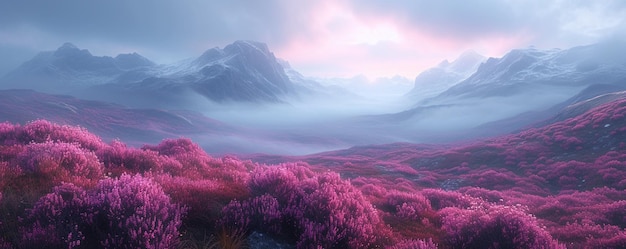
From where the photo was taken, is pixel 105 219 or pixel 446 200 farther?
pixel 446 200

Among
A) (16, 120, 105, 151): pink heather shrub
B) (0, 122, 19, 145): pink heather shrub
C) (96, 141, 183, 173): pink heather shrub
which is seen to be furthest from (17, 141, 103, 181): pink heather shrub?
(0, 122, 19, 145): pink heather shrub

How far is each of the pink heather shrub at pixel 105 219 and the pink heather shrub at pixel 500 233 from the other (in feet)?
21.1

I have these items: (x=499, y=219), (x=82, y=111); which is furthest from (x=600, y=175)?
(x=82, y=111)

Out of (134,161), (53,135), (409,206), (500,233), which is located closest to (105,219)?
(134,161)

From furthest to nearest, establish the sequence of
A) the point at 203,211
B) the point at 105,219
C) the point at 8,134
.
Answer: the point at 8,134
the point at 203,211
the point at 105,219

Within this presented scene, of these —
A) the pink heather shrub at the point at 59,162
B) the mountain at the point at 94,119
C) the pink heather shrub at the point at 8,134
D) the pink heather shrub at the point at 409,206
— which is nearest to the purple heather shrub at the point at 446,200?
the pink heather shrub at the point at 409,206

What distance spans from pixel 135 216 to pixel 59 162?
15.2 feet

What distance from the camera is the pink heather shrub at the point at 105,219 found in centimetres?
534

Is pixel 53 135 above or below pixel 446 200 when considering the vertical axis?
above

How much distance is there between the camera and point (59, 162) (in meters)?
8.78

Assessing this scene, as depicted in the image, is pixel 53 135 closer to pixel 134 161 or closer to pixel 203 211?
pixel 134 161

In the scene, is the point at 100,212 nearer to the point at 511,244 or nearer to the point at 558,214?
the point at 511,244

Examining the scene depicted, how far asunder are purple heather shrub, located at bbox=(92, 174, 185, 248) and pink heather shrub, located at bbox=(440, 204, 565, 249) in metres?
6.41

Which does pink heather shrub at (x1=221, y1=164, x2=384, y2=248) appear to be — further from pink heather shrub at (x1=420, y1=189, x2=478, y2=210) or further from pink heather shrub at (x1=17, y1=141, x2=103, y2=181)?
pink heather shrub at (x1=420, y1=189, x2=478, y2=210)
